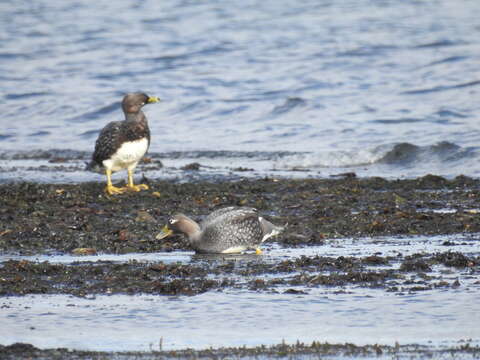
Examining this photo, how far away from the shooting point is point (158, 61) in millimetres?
29141

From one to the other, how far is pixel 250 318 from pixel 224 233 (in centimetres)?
244

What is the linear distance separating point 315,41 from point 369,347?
2387 centimetres

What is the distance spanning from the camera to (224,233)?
9844 mm

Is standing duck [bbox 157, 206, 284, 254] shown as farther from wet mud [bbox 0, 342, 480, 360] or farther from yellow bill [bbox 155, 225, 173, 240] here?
wet mud [bbox 0, 342, 480, 360]

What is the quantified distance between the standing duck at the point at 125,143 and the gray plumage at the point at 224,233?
12.2ft

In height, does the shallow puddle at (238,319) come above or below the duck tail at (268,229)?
below

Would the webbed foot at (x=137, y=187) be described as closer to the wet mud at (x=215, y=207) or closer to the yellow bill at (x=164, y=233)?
the wet mud at (x=215, y=207)

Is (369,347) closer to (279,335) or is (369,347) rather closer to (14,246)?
(279,335)

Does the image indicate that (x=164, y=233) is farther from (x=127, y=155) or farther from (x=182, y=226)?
(x=127, y=155)

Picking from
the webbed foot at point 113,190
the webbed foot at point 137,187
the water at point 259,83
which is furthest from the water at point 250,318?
the water at point 259,83

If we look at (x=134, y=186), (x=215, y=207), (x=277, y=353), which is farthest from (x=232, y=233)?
(x=134, y=186)

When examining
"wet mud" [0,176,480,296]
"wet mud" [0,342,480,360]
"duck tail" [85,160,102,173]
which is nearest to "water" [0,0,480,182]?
"duck tail" [85,160,102,173]

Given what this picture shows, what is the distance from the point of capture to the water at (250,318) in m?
6.96

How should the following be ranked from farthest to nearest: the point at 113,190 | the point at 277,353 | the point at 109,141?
1. the point at 109,141
2. the point at 113,190
3. the point at 277,353
